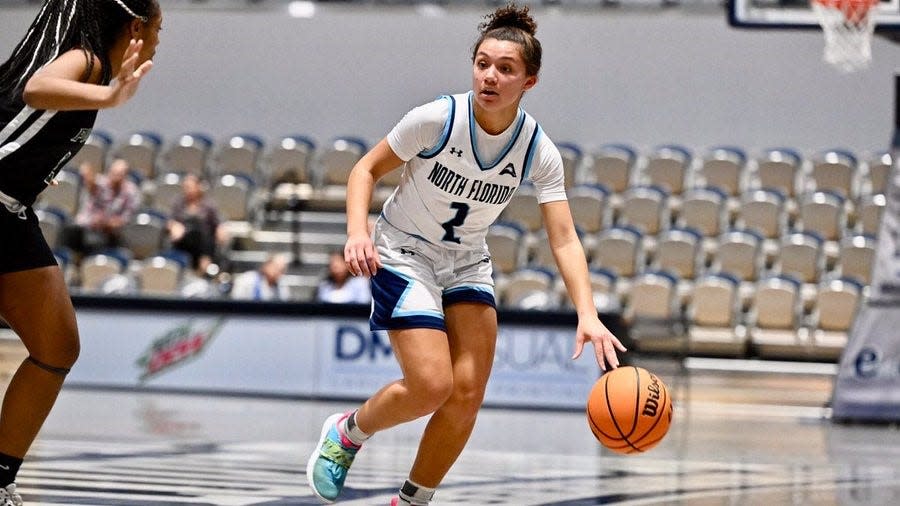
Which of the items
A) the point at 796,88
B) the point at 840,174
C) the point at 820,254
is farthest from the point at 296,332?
the point at 796,88

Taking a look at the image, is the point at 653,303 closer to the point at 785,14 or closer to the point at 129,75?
the point at 785,14

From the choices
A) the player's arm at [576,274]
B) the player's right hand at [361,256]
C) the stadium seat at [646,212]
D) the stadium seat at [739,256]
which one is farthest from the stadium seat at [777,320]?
the player's right hand at [361,256]

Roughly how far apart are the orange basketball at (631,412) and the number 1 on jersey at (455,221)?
826 mm

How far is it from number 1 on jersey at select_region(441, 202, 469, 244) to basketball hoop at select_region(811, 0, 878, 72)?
233 inches

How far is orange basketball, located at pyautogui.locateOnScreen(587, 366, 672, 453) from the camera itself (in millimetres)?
5277

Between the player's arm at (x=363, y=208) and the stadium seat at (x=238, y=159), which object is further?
the stadium seat at (x=238, y=159)

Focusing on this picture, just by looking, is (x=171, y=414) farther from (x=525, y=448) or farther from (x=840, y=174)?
(x=840, y=174)

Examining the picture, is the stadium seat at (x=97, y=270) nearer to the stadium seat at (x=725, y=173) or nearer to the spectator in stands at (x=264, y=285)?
the spectator in stands at (x=264, y=285)

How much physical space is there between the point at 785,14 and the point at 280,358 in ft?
18.7

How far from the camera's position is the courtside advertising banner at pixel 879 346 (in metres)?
12.1

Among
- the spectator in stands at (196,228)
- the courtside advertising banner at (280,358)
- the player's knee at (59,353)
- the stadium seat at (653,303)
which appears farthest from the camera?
the spectator in stands at (196,228)

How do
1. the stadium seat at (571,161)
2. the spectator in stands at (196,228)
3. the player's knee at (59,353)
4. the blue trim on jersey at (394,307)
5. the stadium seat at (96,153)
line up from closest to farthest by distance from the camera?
the player's knee at (59,353) < the blue trim on jersey at (394,307) < the spectator in stands at (196,228) < the stadium seat at (571,161) < the stadium seat at (96,153)

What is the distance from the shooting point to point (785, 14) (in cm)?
1138

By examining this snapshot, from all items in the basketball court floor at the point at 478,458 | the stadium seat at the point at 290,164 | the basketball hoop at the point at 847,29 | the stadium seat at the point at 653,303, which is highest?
the basketball hoop at the point at 847,29
